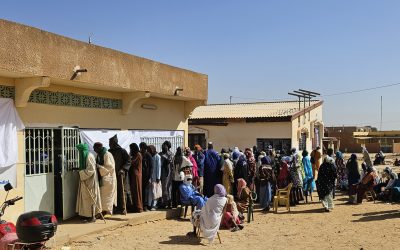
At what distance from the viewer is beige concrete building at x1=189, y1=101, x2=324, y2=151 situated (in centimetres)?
2020

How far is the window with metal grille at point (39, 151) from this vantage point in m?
7.64

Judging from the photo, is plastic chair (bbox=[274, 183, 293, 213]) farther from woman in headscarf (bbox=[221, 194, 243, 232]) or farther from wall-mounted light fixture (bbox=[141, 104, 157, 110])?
wall-mounted light fixture (bbox=[141, 104, 157, 110])

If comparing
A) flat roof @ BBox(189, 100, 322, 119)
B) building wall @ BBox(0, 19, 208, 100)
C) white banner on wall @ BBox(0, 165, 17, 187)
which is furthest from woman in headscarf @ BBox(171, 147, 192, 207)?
flat roof @ BBox(189, 100, 322, 119)

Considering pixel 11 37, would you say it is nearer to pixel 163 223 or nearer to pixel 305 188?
pixel 163 223

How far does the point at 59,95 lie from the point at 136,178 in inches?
88.9

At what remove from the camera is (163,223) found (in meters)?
9.03

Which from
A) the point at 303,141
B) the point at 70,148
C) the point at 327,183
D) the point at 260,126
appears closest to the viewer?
the point at 70,148

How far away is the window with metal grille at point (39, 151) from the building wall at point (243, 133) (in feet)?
44.7

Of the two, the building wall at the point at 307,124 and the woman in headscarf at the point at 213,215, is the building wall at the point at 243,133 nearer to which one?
the building wall at the point at 307,124

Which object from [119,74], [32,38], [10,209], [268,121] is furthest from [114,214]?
[268,121]

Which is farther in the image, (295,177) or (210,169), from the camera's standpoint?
(295,177)

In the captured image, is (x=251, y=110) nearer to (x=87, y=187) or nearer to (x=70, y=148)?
(x=70, y=148)

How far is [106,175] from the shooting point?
27.2 ft

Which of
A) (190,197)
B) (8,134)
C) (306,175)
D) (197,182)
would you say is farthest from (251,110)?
(8,134)
